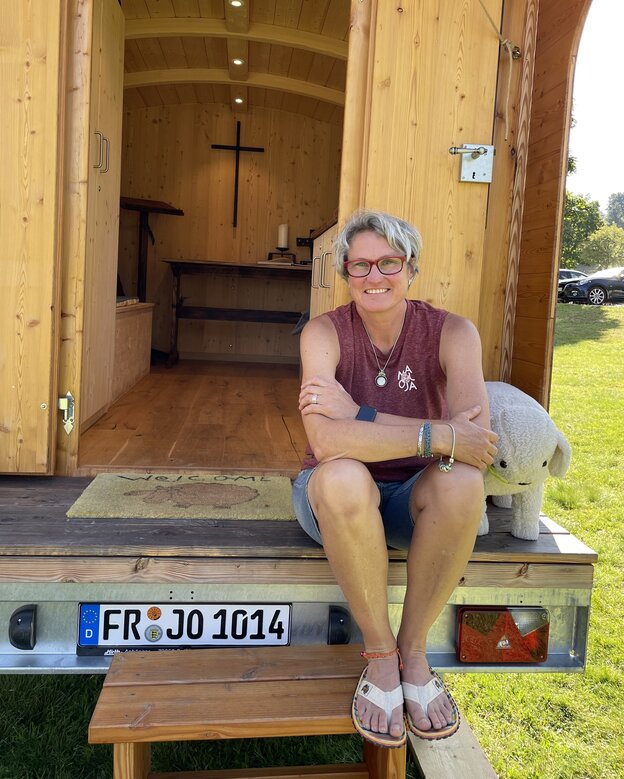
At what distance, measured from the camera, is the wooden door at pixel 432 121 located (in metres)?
2.50

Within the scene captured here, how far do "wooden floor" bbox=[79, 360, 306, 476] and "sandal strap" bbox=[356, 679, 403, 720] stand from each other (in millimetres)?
1294

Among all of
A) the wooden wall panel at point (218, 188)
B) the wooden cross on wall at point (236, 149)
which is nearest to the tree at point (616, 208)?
the wooden wall panel at point (218, 188)

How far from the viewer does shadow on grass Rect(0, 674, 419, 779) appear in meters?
1.93

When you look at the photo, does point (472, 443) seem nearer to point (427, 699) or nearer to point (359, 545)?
point (359, 545)

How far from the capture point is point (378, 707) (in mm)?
1478

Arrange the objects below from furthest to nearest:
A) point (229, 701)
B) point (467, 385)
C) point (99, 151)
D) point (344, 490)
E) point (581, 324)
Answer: point (581, 324)
point (99, 151)
point (467, 385)
point (344, 490)
point (229, 701)

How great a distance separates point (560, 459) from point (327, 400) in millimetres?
613

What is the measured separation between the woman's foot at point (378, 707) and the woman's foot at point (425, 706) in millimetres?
27

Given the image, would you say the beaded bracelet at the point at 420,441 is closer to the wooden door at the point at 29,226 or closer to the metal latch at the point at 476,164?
the metal latch at the point at 476,164

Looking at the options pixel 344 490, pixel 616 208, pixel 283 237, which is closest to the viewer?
pixel 344 490

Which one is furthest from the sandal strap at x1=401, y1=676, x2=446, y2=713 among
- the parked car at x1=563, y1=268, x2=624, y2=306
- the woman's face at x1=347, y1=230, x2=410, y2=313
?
the parked car at x1=563, y1=268, x2=624, y2=306

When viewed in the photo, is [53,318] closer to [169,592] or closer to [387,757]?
[169,592]

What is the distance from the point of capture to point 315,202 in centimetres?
743

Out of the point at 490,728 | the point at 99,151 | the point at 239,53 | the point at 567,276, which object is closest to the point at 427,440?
the point at 490,728
